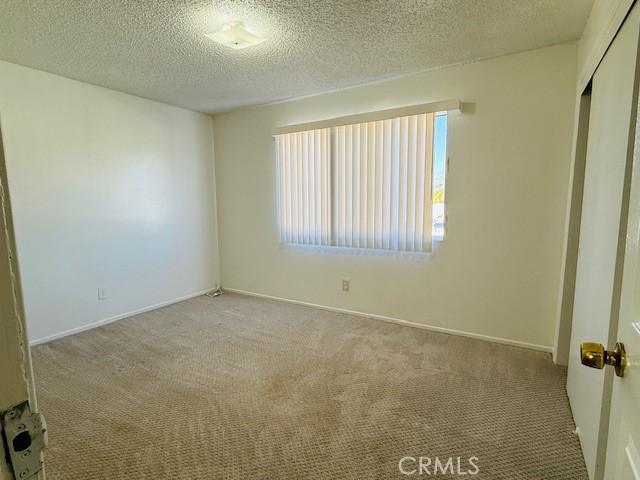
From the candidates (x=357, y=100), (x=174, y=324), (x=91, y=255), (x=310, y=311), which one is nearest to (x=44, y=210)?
(x=91, y=255)

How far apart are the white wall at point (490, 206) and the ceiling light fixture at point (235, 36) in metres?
1.42

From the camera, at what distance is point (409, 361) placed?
2.56 meters

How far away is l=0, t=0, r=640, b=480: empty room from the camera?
1546mm

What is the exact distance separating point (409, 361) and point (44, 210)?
11.0 ft

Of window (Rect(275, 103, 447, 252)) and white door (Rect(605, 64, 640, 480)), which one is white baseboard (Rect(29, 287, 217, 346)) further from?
white door (Rect(605, 64, 640, 480))

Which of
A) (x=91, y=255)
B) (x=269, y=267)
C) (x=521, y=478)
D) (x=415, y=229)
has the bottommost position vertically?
(x=521, y=478)

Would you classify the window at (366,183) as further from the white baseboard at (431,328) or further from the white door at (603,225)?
the white door at (603,225)

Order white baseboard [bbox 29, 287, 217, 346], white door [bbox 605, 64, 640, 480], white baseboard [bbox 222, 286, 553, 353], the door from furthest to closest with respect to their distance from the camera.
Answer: white baseboard [bbox 29, 287, 217, 346] < white baseboard [bbox 222, 286, 553, 353] < white door [bbox 605, 64, 640, 480] < the door

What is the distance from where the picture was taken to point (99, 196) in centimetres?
331

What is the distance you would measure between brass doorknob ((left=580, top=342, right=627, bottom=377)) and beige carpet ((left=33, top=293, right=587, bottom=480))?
3.73 feet

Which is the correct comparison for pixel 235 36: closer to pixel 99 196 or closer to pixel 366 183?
pixel 366 183

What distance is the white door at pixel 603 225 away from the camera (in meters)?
1.25

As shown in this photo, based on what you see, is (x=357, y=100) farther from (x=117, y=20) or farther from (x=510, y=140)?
(x=117, y=20)

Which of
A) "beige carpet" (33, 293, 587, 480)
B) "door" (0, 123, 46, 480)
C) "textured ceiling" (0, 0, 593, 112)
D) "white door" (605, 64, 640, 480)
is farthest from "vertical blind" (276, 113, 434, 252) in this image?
"door" (0, 123, 46, 480)
